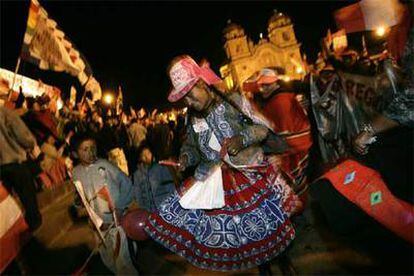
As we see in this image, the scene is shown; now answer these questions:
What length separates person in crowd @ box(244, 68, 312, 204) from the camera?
6.21 meters

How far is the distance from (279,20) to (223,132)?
10808cm

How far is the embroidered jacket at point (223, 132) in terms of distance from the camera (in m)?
3.62

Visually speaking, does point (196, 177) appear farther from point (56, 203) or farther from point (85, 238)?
point (56, 203)

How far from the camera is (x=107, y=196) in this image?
4.96m

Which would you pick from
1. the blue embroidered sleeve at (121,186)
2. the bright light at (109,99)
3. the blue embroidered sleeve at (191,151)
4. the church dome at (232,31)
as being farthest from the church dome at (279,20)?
the blue embroidered sleeve at (191,151)

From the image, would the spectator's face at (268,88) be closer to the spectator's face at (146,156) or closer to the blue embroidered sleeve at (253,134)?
the spectator's face at (146,156)

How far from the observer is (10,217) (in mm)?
4348

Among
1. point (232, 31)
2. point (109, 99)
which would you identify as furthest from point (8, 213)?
point (232, 31)

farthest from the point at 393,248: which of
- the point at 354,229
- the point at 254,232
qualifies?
the point at 254,232

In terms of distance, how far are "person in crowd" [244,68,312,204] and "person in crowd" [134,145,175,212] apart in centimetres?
224

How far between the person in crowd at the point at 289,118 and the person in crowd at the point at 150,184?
7.34 feet

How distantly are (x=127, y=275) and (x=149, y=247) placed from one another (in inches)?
65.2

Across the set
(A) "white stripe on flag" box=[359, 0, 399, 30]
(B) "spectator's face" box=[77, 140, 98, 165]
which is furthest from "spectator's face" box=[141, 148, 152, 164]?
(A) "white stripe on flag" box=[359, 0, 399, 30]

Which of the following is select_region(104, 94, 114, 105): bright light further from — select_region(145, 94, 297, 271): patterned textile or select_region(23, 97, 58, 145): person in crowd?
select_region(145, 94, 297, 271): patterned textile
